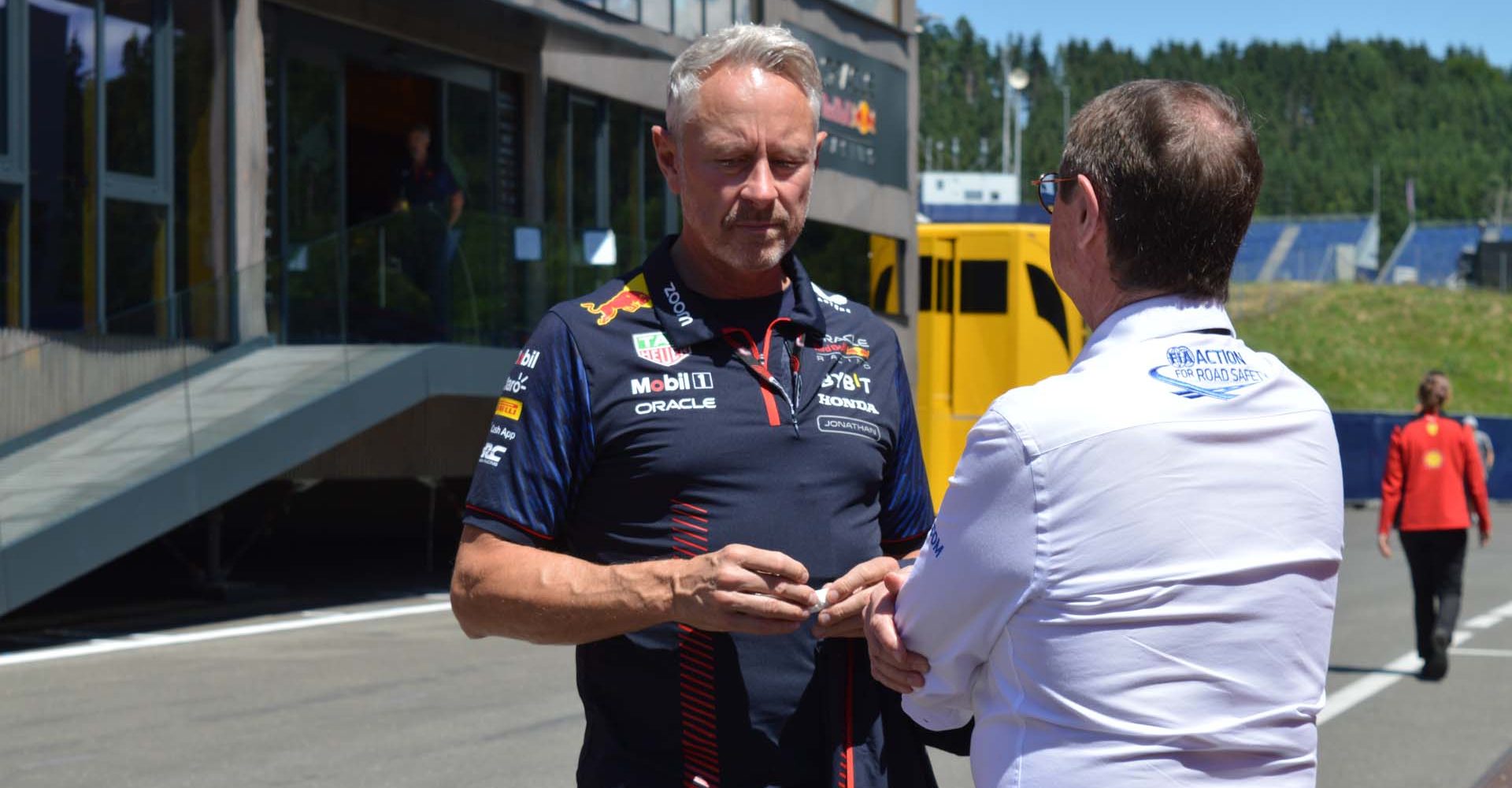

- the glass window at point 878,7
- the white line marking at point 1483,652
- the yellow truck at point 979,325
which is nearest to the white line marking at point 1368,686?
the white line marking at point 1483,652

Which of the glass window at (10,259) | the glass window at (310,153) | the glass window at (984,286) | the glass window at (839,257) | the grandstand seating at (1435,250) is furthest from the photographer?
the grandstand seating at (1435,250)

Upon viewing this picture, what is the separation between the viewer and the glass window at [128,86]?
17172mm

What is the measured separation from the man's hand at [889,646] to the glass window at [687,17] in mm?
22589

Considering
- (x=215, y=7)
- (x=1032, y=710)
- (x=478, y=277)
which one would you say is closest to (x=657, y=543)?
(x=1032, y=710)

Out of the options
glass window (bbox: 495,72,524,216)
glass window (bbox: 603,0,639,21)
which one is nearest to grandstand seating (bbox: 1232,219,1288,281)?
glass window (bbox: 603,0,639,21)

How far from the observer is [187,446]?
14023 mm

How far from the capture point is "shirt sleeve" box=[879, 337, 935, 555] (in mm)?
2906

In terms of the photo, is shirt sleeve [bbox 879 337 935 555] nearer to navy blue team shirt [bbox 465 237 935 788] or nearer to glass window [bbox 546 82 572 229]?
navy blue team shirt [bbox 465 237 935 788]

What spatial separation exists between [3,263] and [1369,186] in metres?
166

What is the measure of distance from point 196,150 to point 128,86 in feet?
3.46

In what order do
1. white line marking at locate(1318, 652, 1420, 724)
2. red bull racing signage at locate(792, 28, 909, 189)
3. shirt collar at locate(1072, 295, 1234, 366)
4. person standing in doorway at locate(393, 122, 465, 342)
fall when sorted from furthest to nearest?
red bull racing signage at locate(792, 28, 909, 189), person standing in doorway at locate(393, 122, 465, 342), white line marking at locate(1318, 652, 1420, 724), shirt collar at locate(1072, 295, 1234, 366)

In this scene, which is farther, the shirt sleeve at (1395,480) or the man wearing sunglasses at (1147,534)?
the shirt sleeve at (1395,480)

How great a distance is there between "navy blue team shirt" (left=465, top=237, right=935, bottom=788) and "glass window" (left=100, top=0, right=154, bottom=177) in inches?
621

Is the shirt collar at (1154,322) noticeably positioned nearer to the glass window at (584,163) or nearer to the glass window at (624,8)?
the glass window at (624,8)
